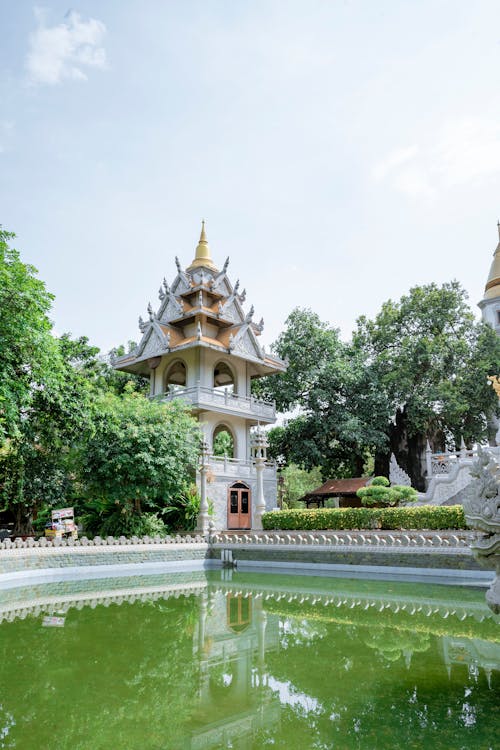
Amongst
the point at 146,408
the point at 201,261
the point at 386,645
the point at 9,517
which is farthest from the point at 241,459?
the point at 386,645

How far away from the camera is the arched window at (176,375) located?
27.2 m

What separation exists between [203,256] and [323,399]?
913 centimetres

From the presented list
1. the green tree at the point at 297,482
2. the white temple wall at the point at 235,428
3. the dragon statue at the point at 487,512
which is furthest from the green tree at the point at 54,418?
the green tree at the point at 297,482

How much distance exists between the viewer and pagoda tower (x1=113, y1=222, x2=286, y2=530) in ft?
79.6

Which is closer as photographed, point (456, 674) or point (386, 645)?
point (456, 674)

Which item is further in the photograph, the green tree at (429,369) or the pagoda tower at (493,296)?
the pagoda tower at (493,296)

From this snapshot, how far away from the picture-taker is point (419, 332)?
29062 mm

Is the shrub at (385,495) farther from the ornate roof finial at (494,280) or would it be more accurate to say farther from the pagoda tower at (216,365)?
the ornate roof finial at (494,280)

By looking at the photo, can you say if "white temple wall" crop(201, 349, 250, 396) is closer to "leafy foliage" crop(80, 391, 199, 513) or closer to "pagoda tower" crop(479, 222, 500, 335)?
"leafy foliage" crop(80, 391, 199, 513)

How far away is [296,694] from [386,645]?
2.40 m

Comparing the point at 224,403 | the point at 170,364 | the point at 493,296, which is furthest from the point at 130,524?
the point at 493,296

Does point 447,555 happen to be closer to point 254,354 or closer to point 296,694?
point 296,694

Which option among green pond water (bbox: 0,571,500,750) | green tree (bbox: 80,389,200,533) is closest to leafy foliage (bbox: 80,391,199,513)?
green tree (bbox: 80,389,200,533)

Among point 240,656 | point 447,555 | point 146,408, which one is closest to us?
point 240,656
